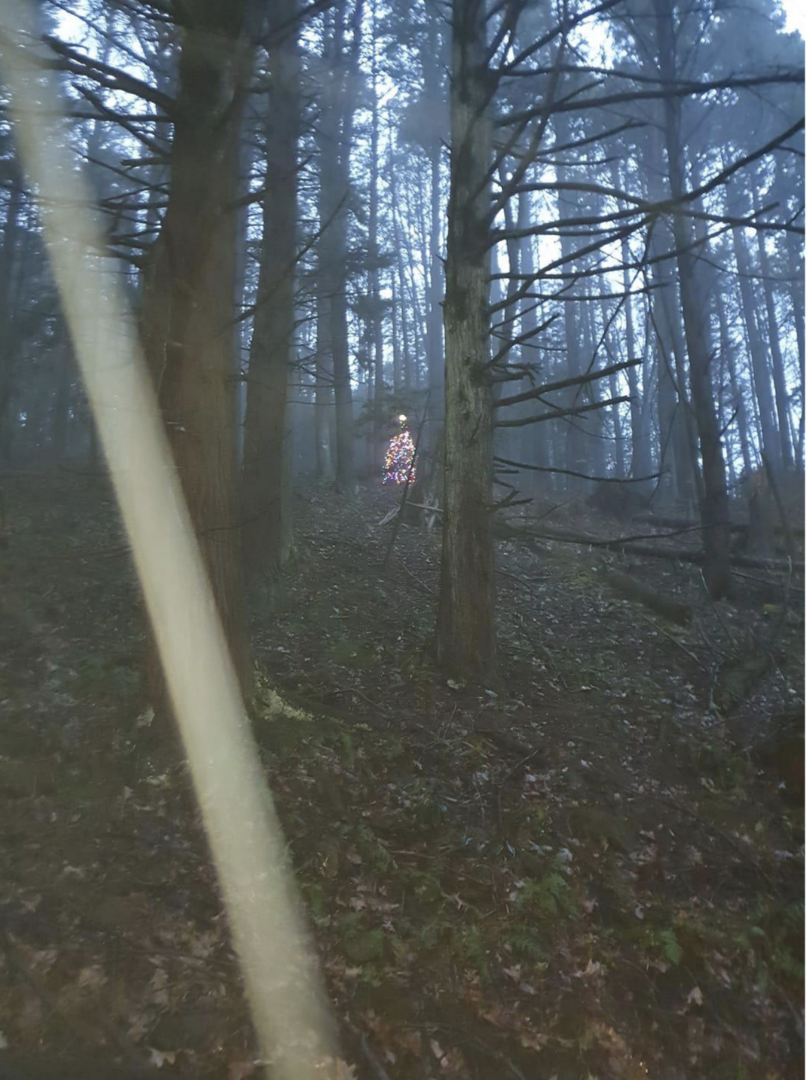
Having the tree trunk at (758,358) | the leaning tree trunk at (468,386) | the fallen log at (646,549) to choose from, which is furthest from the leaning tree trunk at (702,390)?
the leaning tree trunk at (468,386)

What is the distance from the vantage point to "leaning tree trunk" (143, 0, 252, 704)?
4.99m

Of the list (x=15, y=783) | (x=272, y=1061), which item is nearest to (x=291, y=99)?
(x=15, y=783)

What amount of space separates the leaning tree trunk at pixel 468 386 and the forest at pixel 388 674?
0.11 feet

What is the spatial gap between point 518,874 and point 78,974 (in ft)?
8.10

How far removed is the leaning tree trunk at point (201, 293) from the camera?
499 cm

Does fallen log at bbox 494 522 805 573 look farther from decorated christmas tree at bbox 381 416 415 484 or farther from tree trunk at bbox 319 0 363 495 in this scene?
decorated christmas tree at bbox 381 416 415 484

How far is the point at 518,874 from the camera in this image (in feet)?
13.8

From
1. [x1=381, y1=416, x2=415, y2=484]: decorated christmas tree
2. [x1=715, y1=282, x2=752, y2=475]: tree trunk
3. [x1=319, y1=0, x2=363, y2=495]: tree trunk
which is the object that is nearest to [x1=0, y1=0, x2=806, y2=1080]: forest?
[x1=319, y1=0, x2=363, y2=495]: tree trunk

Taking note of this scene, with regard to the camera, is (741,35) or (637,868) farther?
(741,35)

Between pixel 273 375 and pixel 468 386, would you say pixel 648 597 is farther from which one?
pixel 273 375

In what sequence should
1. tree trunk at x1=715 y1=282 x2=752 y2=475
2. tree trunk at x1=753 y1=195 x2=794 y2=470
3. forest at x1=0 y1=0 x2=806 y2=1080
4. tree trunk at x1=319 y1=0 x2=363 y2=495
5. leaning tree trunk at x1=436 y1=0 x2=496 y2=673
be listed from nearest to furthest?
1. forest at x1=0 y1=0 x2=806 y2=1080
2. tree trunk at x1=753 y1=195 x2=794 y2=470
3. leaning tree trunk at x1=436 y1=0 x2=496 y2=673
4. tree trunk at x1=319 y1=0 x2=363 y2=495
5. tree trunk at x1=715 y1=282 x2=752 y2=475

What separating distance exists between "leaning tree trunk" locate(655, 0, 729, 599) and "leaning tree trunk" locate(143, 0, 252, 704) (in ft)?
19.0

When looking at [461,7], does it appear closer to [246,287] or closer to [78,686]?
[78,686]

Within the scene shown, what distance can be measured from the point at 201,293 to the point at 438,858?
14.5ft
